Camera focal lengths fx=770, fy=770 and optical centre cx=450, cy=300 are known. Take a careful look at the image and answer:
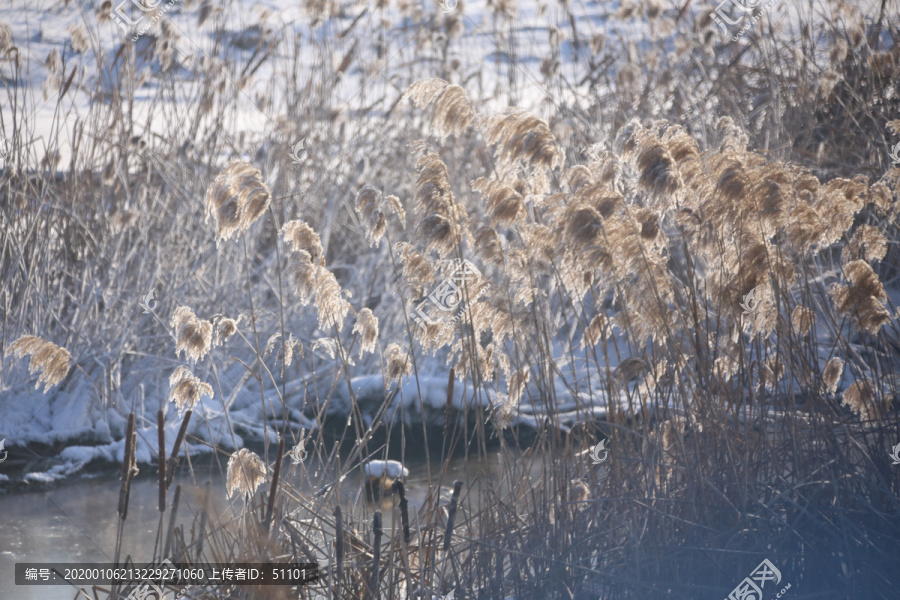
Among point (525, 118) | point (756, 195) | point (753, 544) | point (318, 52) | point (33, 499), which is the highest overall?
point (318, 52)

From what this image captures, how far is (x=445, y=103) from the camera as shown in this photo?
7.77 ft

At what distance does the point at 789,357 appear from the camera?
101 inches

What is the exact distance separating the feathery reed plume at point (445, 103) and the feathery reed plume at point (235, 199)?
21.7 inches

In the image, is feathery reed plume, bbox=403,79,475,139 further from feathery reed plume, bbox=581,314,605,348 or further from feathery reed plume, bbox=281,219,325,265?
feathery reed plume, bbox=581,314,605,348

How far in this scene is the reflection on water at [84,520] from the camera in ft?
10.8

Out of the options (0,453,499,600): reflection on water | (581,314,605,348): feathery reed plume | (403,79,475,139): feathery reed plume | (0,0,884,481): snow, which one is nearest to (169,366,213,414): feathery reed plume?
(0,453,499,600): reflection on water

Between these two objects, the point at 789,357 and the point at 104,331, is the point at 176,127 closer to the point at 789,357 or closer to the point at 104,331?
the point at 104,331

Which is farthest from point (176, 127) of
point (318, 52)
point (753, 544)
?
point (753, 544)

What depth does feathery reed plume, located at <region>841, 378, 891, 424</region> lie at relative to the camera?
2459mm

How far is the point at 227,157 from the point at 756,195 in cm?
427

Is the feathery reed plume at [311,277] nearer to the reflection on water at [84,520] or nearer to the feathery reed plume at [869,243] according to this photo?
the reflection on water at [84,520]

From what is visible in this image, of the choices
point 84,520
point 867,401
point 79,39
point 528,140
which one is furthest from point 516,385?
point 79,39

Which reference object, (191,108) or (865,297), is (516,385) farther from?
(191,108)

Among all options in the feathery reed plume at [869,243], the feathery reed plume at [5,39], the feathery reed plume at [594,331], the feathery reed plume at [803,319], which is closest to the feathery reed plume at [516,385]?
the feathery reed plume at [594,331]
